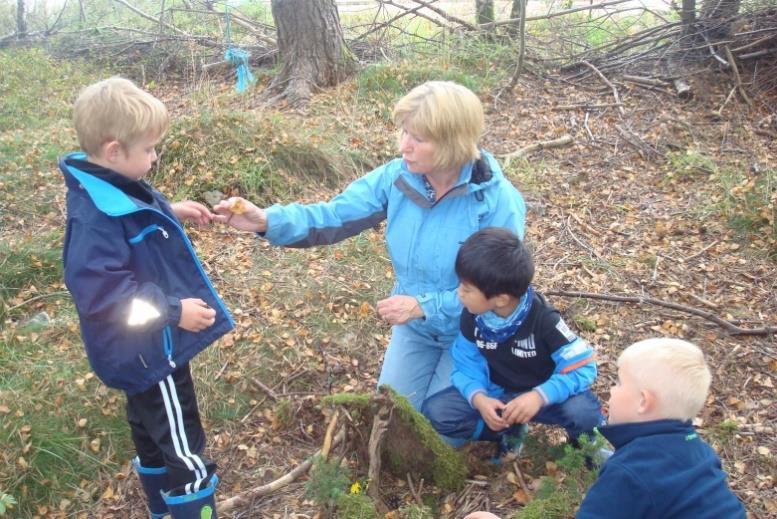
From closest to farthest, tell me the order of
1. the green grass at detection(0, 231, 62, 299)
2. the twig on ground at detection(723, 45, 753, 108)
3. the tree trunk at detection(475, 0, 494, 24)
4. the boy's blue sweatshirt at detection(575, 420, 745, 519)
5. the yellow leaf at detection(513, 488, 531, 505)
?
the boy's blue sweatshirt at detection(575, 420, 745, 519)
the yellow leaf at detection(513, 488, 531, 505)
the green grass at detection(0, 231, 62, 299)
the twig on ground at detection(723, 45, 753, 108)
the tree trunk at detection(475, 0, 494, 24)

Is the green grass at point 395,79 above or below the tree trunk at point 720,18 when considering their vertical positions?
below

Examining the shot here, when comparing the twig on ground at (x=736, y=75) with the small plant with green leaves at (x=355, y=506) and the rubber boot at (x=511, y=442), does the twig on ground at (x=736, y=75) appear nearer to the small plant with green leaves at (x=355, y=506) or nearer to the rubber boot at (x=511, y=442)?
the rubber boot at (x=511, y=442)

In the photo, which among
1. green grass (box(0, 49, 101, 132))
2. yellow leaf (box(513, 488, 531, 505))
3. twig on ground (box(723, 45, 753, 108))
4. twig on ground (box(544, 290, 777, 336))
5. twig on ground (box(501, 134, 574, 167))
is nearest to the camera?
yellow leaf (box(513, 488, 531, 505))

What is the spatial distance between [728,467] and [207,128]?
457cm

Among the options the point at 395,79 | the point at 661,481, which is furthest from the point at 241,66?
the point at 661,481

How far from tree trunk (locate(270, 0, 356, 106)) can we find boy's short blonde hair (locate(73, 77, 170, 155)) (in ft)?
16.4

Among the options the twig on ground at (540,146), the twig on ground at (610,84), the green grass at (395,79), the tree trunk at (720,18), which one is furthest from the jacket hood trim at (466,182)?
the tree trunk at (720,18)

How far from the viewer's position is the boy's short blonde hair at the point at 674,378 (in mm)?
1827

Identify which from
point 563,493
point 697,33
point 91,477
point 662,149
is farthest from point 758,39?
point 91,477

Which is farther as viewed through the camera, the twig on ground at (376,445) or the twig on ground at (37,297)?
the twig on ground at (37,297)

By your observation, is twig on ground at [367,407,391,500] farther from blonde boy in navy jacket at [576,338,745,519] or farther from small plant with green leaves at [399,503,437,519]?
blonde boy in navy jacket at [576,338,745,519]

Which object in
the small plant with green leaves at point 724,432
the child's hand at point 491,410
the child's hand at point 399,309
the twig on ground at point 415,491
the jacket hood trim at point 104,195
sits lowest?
the small plant with green leaves at point 724,432

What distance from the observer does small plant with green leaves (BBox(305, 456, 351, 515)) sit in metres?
2.65

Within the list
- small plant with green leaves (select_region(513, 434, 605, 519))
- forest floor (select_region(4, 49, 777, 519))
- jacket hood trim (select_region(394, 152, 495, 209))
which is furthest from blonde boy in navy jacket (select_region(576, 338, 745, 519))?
jacket hood trim (select_region(394, 152, 495, 209))
